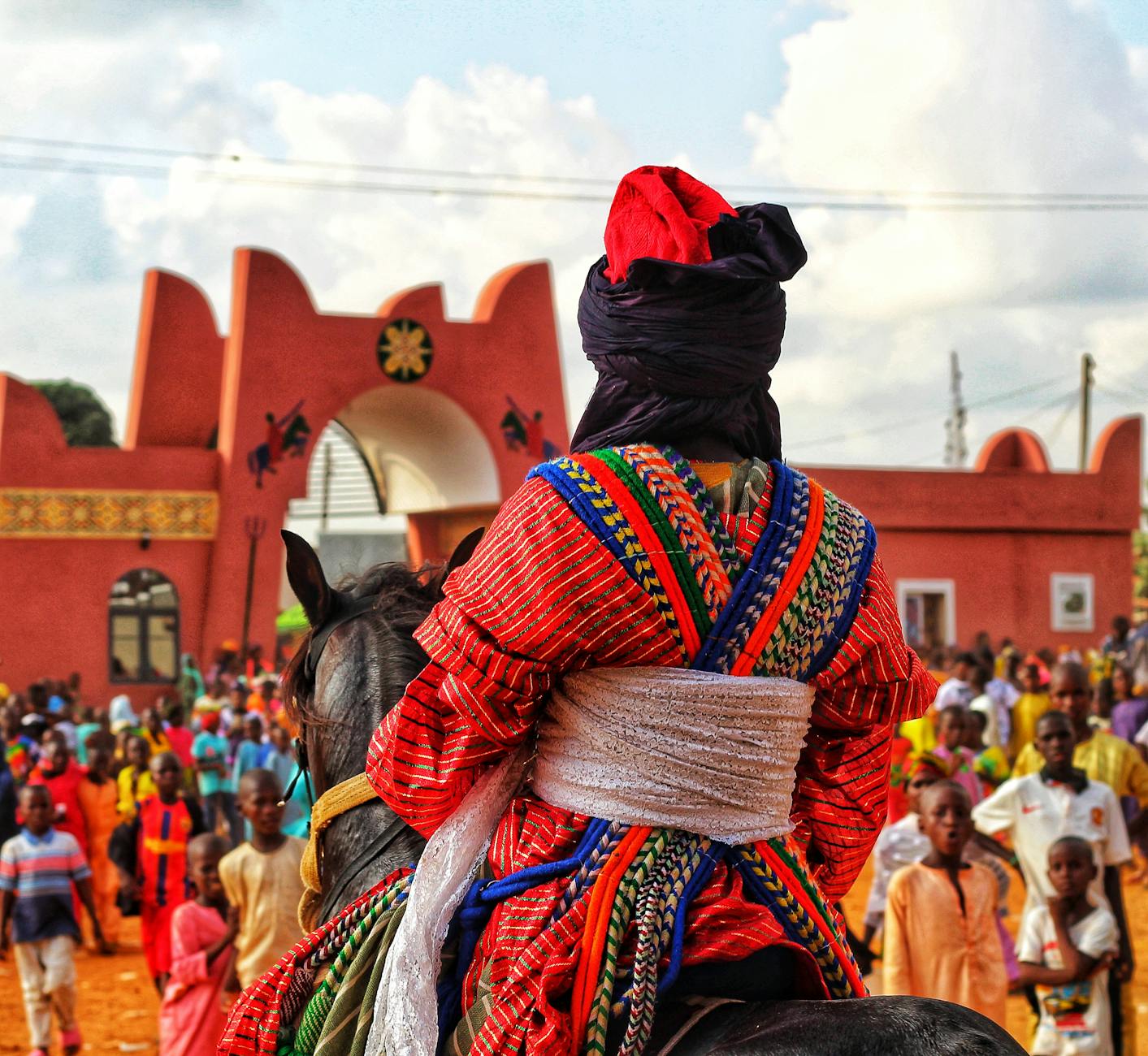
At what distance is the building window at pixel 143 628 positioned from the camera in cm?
2108

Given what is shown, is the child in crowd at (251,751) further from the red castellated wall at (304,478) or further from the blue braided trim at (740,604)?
the blue braided trim at (740,604)

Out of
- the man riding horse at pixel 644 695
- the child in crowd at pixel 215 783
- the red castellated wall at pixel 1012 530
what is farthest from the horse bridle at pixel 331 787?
the red castellated wall at pixel 1012 530

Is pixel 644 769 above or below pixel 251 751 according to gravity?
above

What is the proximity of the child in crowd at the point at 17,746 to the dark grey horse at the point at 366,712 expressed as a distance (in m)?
9.68

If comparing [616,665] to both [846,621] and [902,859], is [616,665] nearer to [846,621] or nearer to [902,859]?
[846,621]

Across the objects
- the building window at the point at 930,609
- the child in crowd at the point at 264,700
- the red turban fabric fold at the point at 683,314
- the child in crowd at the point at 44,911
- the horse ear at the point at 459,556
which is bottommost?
the child in crowd at the point at 44,911

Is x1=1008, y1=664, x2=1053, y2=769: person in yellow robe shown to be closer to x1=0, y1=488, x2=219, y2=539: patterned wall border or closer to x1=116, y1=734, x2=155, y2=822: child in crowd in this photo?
x1=116, y1=734, x2=155, y2=822: child in crowd

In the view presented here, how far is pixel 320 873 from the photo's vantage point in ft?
9.55

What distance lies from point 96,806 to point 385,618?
29.5 ft

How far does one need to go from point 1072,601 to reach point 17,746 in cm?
1753

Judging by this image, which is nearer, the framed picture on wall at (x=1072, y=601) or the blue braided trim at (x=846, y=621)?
the blue braided trim at (x=846, y=621)

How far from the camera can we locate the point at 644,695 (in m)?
2.11

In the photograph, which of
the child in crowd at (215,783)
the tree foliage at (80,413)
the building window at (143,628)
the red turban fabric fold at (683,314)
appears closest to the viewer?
the red turban fabric fold at (683,314)

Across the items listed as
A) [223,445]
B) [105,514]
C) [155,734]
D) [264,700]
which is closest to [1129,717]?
[155,734]
